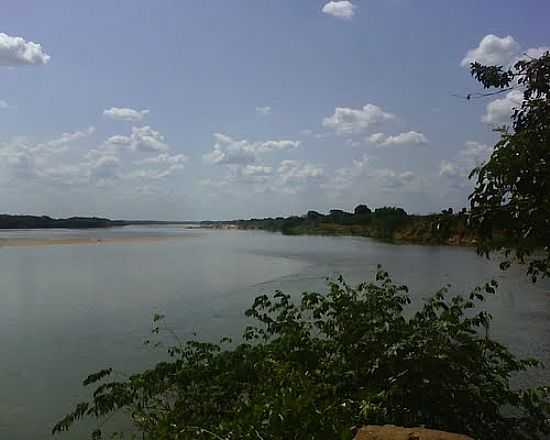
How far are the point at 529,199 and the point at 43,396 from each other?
737 cm

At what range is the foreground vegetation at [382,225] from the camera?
2.62 metres

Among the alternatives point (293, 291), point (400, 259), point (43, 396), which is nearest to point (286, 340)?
point (43, 396)

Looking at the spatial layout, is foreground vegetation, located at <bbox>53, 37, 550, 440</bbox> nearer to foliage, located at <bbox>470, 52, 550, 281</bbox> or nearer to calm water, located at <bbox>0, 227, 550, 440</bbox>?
foliage, located at <bbox>470, 52, 550, 281</bbox>

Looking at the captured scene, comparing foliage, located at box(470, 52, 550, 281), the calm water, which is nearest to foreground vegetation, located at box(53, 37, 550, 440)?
foliage, located at box(470, 52, 550, 281)

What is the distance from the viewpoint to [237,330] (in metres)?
10.8

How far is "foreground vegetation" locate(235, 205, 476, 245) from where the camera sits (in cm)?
262

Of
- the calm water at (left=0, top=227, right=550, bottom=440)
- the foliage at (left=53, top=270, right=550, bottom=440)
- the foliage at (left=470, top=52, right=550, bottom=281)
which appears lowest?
the calm water at (left=0, top=227, right=550, bottom=440)

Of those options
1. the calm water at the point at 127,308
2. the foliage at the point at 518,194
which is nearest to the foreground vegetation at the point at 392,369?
the foliage at the point at 518,194

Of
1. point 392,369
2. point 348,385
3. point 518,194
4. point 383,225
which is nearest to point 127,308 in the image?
point 348,385

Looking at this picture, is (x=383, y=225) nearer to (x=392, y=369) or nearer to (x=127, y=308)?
(x=127, y=308)

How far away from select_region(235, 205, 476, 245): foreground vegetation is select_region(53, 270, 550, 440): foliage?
4.16 feet

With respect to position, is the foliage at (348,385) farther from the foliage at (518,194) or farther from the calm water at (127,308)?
the calm water at (127,308)

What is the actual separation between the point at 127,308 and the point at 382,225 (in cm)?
4811

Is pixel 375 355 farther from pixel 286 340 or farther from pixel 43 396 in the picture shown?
pixel 43 396
